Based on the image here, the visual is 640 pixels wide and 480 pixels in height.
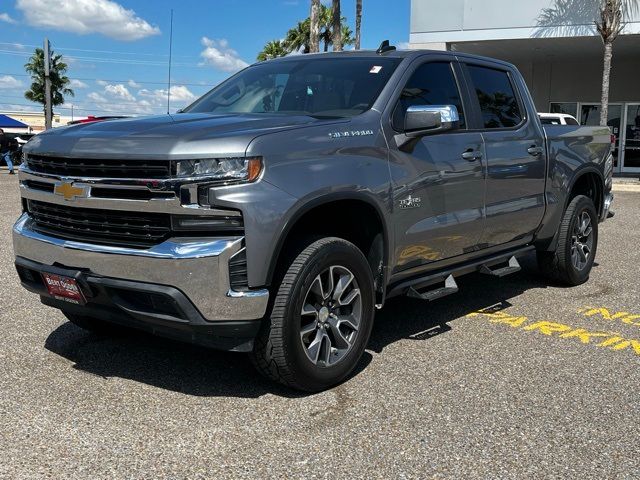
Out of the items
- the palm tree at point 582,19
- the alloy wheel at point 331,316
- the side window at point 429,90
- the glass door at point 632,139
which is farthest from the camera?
the glass door at point 632,139

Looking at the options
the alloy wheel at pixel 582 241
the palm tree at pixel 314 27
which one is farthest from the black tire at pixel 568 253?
the palm tree at pixel 314 27

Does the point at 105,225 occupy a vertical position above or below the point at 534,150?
below

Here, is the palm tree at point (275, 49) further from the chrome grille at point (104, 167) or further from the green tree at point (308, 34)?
the chrome grille at point (104, 167)

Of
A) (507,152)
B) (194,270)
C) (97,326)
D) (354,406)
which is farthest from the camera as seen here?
(507,152)

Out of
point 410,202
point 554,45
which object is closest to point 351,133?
point 410,202

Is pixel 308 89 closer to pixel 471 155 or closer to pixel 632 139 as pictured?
pixel 471 155

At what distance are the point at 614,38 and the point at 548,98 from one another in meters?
6.41

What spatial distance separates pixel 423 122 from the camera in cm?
410

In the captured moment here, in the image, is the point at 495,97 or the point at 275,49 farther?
the point at 275,49

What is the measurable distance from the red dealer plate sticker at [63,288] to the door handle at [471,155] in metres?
2.65

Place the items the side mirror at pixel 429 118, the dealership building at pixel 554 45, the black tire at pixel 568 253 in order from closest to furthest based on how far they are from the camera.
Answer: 1. the side mirror at pixel 429 118
2. the black tire at pixel 568 253
3. the dealership building at pixel 554 45

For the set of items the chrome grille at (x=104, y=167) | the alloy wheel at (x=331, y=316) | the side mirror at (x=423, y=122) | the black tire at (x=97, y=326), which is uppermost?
the side mirror at (x=423, y=122)

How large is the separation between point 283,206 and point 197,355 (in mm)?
1500

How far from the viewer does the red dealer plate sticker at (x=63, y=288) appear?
11.8 feet
